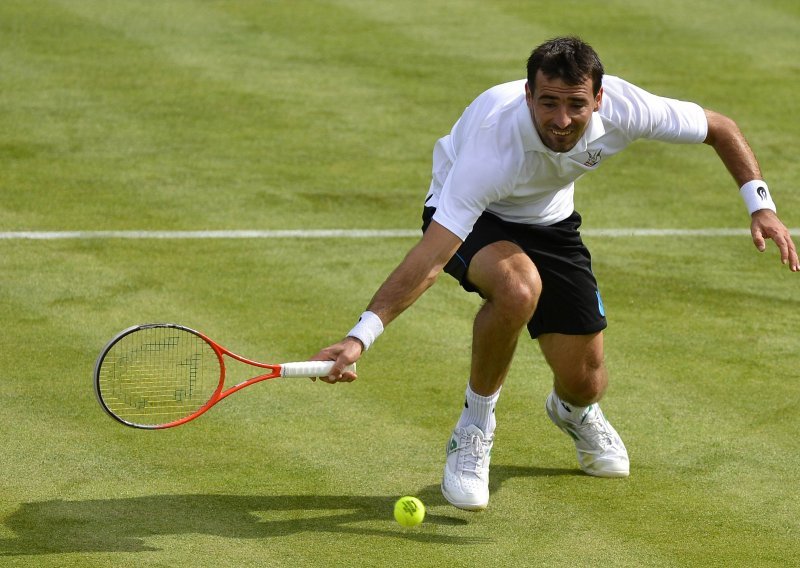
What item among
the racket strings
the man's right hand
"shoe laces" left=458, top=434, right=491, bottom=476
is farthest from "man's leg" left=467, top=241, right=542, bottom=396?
the racket strings

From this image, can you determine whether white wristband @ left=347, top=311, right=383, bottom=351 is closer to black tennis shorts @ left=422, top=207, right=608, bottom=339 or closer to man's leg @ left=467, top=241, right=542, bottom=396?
man's leg @ left=467, top=241, right=542, bottom=396

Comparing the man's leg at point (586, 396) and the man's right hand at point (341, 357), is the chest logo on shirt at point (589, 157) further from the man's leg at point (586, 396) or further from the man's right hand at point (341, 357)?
→ the man's right hand at point (341, 357)

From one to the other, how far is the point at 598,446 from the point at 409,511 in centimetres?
106

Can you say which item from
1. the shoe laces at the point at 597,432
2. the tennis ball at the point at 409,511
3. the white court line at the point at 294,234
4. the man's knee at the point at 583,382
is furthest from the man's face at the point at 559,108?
the white court line at the point at 294,234

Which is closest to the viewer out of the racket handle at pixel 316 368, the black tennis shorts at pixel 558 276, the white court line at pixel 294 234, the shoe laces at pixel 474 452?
the racket handle at pixel 316 368

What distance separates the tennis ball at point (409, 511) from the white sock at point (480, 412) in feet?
1.72

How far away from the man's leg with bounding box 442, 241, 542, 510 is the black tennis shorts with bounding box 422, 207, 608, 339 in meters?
0.24

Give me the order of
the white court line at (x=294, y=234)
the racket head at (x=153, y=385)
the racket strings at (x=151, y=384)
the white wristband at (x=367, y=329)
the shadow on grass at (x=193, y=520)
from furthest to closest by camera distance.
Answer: the white court line at (x=294, y=234), the racket strings at (x=151, y=384), the racket head at (x=153, y=385), the shadow on grass at (x=193, y=520), the white wristband at (x=367, y=329)

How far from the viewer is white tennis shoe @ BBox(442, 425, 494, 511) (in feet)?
20.9

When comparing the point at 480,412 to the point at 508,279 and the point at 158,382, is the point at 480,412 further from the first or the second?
the point at 158,382

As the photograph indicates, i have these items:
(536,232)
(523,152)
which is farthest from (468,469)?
(523,152)

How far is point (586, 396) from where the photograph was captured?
679 cm

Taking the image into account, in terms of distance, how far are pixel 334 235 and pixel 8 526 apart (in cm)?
Answer: 452

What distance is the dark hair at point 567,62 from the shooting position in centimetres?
604
